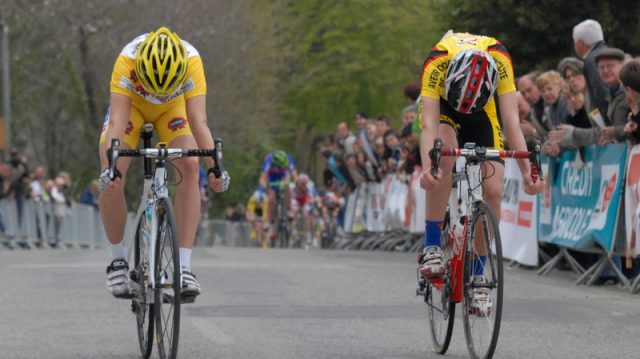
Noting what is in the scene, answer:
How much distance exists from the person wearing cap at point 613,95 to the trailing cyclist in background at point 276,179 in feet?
50.0

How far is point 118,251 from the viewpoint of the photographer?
9.88 m

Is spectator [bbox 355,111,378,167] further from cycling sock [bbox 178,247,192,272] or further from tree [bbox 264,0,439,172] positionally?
tree [bbox 264,0,439,172]

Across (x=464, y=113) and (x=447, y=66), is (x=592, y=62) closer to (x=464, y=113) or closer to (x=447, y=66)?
(x=464, y=113)

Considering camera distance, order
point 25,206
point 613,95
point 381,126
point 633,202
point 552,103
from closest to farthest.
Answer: point 633,202 < point 613,95 < point 552,103 < point 381,126 < point 25,206

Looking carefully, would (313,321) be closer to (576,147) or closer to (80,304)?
(80,304)

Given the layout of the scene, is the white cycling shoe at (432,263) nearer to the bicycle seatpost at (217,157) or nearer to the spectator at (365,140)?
the bicycle seatpost at (217,157)

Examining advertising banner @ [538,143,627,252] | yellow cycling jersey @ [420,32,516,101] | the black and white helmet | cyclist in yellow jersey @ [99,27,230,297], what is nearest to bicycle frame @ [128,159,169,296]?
cyclist in yellow jersey @ [99,27,230,297]

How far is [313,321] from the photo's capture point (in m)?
11.3

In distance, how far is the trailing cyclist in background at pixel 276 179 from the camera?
29.9 m

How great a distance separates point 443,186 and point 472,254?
86cm

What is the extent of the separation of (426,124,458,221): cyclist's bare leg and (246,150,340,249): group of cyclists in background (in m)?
20.1

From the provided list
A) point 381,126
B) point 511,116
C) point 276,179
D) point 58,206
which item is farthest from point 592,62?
point 58,206

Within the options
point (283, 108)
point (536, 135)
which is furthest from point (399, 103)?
point (536, 135)

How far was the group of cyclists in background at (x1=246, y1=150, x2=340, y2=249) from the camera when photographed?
30.3 metres
